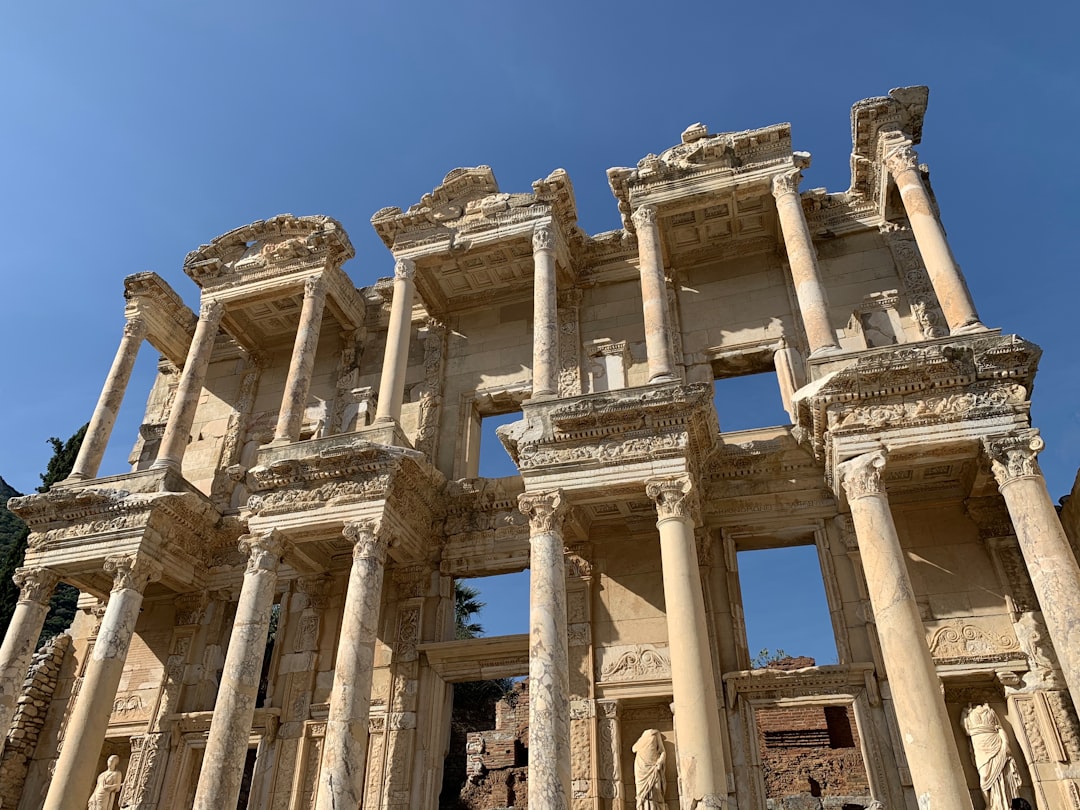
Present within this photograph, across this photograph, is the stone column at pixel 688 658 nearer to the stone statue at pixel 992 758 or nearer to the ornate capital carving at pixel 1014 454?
the stone statue at pixel 992 758

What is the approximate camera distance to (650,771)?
12.2 m

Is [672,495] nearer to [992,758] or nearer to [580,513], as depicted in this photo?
[580,513]

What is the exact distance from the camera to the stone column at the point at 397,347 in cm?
1576

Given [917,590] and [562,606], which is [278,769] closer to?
[562,606]

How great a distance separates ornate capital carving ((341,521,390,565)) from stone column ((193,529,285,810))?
148 cm

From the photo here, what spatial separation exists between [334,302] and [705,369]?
8.79m

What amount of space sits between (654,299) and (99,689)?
11.9 metres

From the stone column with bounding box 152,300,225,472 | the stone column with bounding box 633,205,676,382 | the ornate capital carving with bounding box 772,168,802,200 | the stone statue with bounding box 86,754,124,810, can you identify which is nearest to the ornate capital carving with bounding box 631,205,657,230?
the stone column with bounding box 633,205,676,382

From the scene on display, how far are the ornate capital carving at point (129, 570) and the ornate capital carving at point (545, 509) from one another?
755cm

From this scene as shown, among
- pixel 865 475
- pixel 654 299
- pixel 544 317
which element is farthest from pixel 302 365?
pixel 865 475

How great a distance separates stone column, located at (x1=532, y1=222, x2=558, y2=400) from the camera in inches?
578

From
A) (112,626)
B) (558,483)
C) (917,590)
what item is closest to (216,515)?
(112,626)

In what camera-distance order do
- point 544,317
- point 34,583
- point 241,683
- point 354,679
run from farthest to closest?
point 544,317 < point 34,583 < point 241,683 < point 354,679

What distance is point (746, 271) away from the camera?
17.6m
